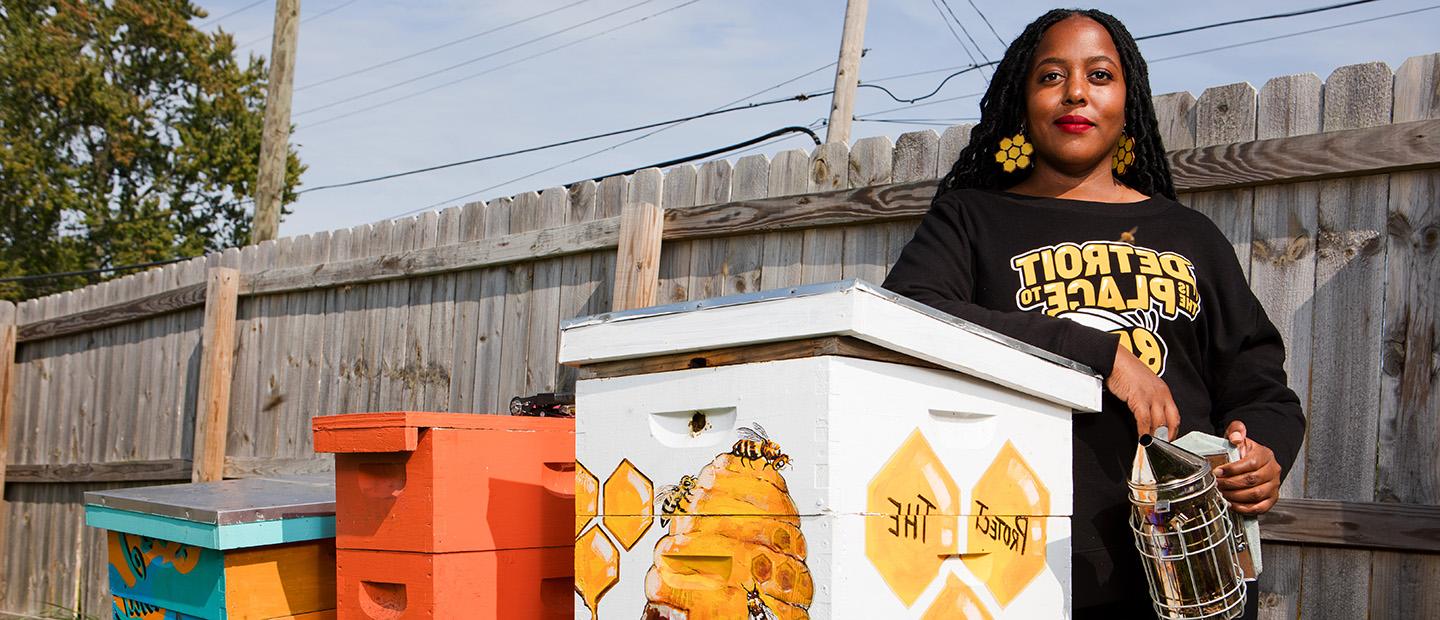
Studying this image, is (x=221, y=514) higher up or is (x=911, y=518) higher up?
(x=911, y=518)

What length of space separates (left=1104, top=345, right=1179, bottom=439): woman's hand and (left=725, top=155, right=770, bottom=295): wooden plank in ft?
8.44

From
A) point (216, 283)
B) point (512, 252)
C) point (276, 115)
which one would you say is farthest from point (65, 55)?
point (512, 252)

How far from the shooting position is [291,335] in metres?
6.50

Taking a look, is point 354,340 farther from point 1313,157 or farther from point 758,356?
point 758,356

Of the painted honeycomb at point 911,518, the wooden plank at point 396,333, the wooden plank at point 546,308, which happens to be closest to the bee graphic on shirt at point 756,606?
the painted honeycomb at point 911,518

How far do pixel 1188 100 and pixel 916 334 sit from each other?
2.28 meters

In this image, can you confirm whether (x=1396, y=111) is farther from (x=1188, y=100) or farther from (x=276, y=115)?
(x=276, y=115)

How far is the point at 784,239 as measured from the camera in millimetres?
4289

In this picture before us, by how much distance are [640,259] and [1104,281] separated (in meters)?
2.80

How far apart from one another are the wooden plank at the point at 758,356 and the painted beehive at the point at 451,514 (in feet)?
2.19

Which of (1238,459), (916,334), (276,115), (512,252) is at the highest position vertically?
(276,115)

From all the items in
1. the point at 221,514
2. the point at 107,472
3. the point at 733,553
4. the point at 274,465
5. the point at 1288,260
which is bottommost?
the point at 107,472

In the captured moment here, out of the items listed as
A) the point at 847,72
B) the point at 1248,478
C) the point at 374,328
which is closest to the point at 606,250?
the point at 374,328

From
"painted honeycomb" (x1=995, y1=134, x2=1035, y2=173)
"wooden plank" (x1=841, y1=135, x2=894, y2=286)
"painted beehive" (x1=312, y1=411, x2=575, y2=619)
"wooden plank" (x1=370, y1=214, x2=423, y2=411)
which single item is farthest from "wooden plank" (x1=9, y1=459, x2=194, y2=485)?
"painted honeycomb" (x1=995, y1=134, x2=1035, y2=173)
